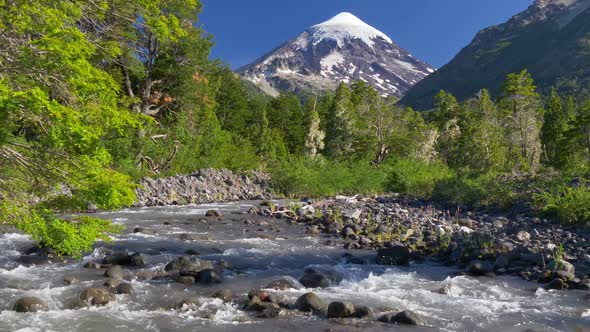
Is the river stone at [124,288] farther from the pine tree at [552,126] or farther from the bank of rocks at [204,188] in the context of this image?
the pine tree at [552,126]

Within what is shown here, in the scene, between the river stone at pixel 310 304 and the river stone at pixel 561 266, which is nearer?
the river stone at pixel 310 304

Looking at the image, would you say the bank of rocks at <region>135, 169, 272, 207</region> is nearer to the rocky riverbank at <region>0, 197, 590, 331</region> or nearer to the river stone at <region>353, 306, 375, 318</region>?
the rocky riverbank at <region>0, 197, 590, 331</region>

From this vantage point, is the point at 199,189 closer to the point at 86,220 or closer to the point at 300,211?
the point at 300,211

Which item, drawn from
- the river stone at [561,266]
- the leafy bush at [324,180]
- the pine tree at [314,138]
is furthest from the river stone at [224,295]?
the pine tree at [314,138]

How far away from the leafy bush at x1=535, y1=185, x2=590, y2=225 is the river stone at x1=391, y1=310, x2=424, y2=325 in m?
9.21

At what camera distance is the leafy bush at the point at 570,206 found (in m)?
14.0

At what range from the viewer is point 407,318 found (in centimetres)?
677

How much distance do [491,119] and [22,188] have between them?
40.5m

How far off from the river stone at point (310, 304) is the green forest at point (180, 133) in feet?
9.78

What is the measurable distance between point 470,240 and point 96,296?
29.4ft

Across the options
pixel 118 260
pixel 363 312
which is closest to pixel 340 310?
pixel 363 312

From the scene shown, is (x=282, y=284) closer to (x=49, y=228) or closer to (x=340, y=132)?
(x=49, y=228)

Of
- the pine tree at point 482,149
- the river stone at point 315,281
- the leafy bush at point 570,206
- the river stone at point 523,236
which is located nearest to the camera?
the river stone at point 315,281

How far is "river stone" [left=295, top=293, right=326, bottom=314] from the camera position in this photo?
7227 mm
